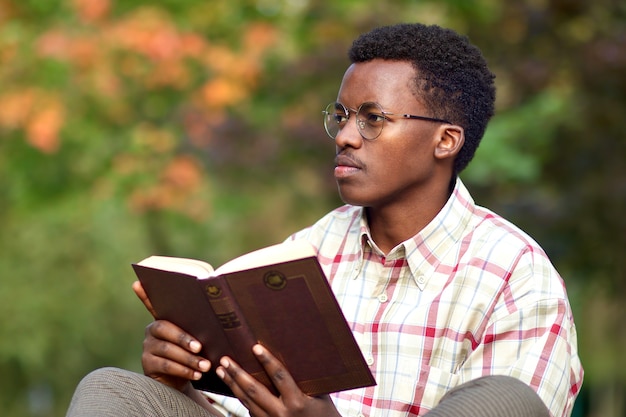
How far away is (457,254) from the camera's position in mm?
2523

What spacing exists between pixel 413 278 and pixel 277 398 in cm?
51

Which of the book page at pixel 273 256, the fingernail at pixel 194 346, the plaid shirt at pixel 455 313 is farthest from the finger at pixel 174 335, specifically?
the plaid shirt at pixel 455 313

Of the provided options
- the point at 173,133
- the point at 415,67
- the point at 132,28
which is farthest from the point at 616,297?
the point at 415,67

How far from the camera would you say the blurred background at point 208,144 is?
20.5ft

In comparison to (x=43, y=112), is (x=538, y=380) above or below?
below

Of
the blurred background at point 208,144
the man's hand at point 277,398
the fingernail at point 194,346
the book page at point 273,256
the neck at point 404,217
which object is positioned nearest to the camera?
the book page at point 273,256

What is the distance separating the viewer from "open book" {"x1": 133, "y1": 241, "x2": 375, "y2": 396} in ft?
7.07

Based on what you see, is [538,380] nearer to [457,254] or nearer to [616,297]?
[457,254]

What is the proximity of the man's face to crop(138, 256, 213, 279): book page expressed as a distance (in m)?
0.47

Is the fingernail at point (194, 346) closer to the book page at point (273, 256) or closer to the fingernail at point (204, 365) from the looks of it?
the fingernail at point (204, 365)

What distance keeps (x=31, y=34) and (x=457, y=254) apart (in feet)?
20.8

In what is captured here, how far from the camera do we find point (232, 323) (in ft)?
7.45

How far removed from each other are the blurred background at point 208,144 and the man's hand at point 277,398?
388 centimetres

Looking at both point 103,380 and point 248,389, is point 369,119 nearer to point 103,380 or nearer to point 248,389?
point 248,389
